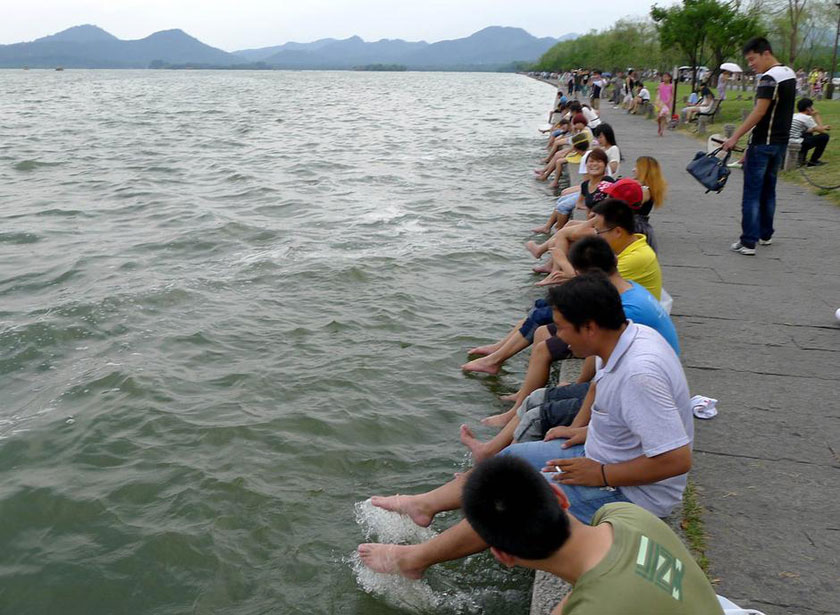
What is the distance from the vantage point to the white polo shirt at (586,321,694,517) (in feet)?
8.73

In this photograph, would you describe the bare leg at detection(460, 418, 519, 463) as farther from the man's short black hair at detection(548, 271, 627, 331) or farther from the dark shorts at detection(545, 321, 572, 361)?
the man's short black hair at detection(548, 271, 627, 331)

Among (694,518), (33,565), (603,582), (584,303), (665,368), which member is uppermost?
(584,303)

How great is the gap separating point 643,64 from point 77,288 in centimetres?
6827

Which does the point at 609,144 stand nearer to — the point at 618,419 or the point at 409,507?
the point at 409,507

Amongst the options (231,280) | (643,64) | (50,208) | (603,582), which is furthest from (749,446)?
(643,64)

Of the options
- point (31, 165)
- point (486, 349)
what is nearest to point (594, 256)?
point (486, 349)

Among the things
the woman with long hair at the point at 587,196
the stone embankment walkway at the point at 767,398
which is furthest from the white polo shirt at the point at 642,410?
the woman with long hair at the point at 587,196

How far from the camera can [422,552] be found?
10.7 feet

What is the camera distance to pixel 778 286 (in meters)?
6.67

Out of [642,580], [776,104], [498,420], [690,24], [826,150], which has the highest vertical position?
[690,24]

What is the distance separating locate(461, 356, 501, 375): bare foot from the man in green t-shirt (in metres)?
3.99

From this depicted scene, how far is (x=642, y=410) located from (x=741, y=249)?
5839mm

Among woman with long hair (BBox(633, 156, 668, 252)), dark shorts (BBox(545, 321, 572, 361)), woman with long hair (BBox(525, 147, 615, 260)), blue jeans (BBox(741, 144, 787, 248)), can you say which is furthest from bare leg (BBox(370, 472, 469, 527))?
blue jeans (BBox(741, 144, 787, 248))

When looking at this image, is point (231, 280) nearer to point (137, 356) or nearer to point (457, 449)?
point (137, 356)
